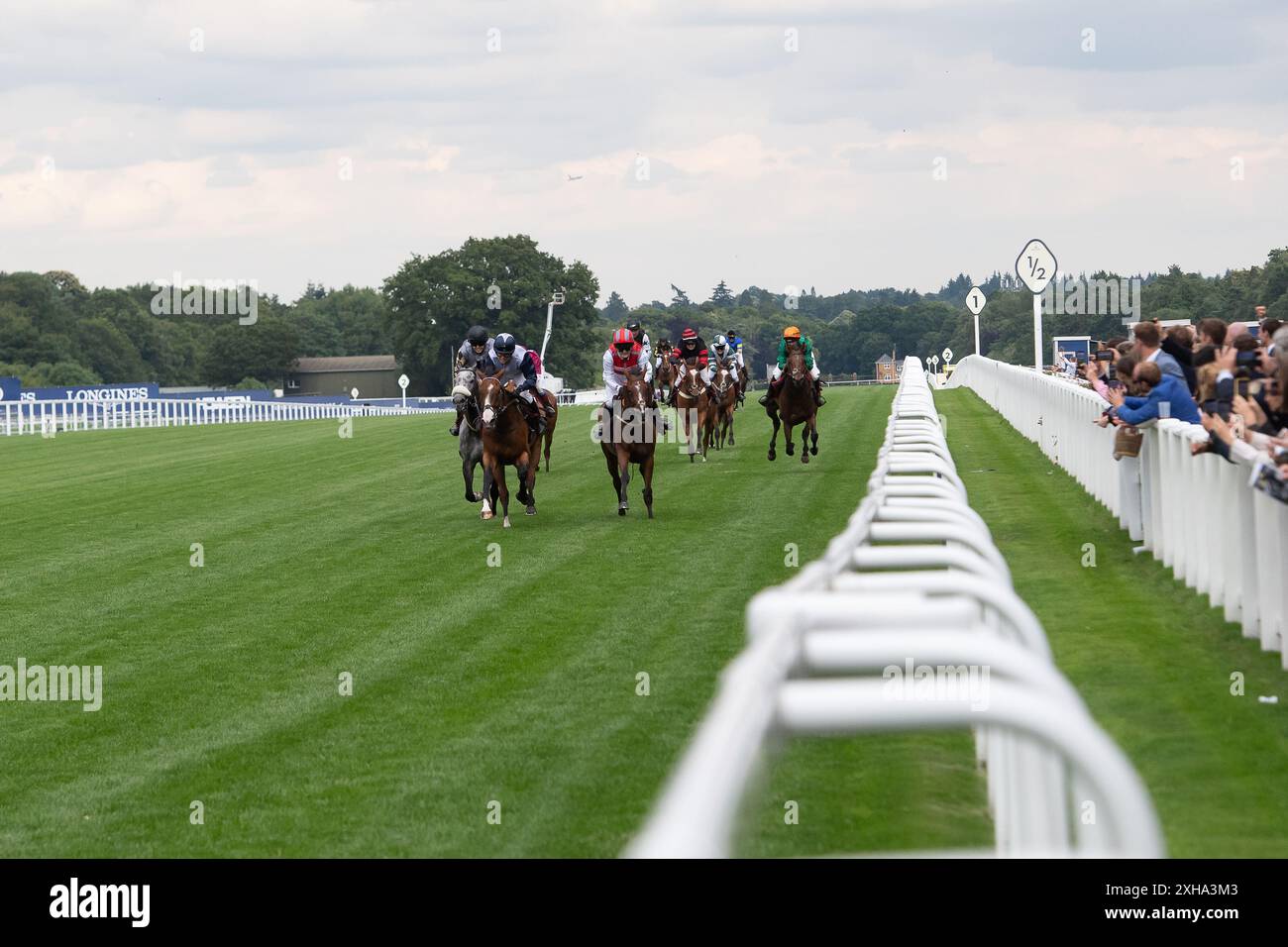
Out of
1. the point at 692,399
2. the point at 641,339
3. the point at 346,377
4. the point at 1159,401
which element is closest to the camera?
the point at 1159,401

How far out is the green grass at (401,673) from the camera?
243 inches

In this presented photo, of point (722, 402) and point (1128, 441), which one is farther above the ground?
point (722, 402)

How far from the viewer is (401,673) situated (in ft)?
30.1

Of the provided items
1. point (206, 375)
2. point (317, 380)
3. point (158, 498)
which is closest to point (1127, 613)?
point (158, 498)

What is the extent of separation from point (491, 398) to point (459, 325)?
296 feet

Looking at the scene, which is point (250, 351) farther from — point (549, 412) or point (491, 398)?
point (491, 398)

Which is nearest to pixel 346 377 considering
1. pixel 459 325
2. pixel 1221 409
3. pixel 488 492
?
pixel 459 325

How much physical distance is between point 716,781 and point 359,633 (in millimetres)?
8508

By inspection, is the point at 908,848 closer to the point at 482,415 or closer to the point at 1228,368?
the point at 1228,368

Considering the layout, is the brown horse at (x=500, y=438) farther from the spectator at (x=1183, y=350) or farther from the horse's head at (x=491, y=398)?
the spectator at (x=1183, y=350)

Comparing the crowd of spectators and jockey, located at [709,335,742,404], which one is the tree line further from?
the crowd of spectators

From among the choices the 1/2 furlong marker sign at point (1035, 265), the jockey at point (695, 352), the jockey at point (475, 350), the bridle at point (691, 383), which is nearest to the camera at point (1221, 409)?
the jockey at point (475, 350)

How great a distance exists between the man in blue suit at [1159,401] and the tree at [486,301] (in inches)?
3521
